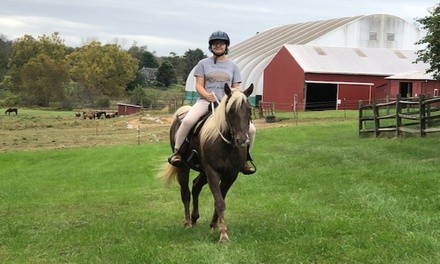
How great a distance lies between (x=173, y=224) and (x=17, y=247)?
2122 mm

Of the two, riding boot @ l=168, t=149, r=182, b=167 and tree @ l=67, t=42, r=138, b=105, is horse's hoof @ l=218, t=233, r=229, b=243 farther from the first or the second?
tree @ l=67, t=42, r=138, b=105

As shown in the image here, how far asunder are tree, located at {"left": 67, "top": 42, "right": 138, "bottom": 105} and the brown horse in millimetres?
83750

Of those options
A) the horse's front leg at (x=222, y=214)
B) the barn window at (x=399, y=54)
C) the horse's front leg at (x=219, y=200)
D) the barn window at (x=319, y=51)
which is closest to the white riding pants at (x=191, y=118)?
the horse's front leg at (x=222, y=214)

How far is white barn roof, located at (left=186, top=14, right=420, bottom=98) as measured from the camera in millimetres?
58438

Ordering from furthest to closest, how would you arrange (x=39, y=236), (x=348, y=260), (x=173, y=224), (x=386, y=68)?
(x=386, y=68), (x=173, y=224), (x=39, y=236), (x=348, y=260)

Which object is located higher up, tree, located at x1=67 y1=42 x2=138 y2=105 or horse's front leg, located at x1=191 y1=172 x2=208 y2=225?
tree, located at x1=67 y1=42 x2=138 y2=105

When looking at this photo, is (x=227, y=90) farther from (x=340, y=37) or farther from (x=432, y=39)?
(x=340, y=37)

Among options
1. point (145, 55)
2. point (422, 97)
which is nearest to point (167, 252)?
point (422, 97)

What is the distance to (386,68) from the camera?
4844cm

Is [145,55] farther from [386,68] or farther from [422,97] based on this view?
[422,97]

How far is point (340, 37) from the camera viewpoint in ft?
195

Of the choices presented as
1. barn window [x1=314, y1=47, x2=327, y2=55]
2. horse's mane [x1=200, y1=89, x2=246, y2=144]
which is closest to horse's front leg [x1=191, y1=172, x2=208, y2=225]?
horse's mane [x1=200, y1=89, x2=246, y2=144]

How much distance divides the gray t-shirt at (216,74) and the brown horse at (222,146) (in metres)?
0.47

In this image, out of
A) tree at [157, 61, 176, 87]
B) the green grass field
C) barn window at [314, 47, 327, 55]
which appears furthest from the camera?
tree at [157, 61, 176, 87]
